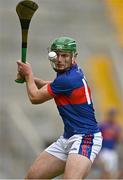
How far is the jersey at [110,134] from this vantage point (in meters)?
15.8

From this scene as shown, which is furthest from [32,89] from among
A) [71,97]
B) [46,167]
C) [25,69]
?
[46,167]

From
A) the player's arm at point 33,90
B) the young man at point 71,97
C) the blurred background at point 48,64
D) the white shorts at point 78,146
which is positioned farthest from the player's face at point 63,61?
the blurred background at point 48,64

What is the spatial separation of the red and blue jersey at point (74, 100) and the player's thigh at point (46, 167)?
38 cm

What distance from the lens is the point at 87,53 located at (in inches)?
745

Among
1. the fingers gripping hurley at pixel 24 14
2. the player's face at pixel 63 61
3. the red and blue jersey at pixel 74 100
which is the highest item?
the fingers gripping hurley at pixel 24 14

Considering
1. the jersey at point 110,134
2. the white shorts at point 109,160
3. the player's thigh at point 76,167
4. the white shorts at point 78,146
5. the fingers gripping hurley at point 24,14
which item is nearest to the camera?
the player's thigh at point 76,167

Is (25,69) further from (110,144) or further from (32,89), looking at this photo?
(110,144)

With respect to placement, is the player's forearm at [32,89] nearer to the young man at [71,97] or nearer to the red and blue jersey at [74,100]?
the young man at [71,97]

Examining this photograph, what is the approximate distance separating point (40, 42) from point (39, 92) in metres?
10.1

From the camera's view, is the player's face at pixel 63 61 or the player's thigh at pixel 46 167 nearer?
the player's face at pixel 63 61

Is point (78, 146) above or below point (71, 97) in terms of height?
below

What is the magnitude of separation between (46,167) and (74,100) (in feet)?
2.56

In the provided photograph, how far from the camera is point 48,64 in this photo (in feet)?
59.7

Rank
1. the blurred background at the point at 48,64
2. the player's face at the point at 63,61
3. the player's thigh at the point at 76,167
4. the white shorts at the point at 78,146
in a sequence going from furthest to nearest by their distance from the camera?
1. the blurred background at the point at 48,64
2. the player's face at the point at 63,61
3. the white shorts at the point at 78,146
4. the player's thigh at the point at 76,167
